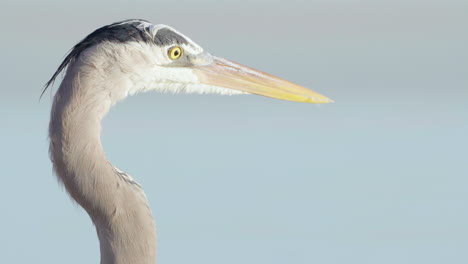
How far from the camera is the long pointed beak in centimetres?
274

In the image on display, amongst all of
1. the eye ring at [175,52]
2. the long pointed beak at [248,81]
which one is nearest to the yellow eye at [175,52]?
the eye ring at [175,52]

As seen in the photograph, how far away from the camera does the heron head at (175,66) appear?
7.80ft

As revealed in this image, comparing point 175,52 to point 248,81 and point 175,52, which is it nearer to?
point 175,52

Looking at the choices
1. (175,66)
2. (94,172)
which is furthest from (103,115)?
(175,66)

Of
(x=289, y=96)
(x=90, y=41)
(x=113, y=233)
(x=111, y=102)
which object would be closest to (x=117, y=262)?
(x=113, y=233)

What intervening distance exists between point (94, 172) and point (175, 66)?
0.55 metres

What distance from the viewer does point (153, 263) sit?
2.43 meters

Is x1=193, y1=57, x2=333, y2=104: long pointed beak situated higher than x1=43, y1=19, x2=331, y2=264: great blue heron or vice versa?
x1=193, y1=57, x2=333, y2=104: long pointed beak

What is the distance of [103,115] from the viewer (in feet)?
7.56

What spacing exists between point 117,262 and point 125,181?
0.27 metres

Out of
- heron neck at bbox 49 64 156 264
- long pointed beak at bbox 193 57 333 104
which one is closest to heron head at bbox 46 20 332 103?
long pointed beak at bbox 193 57 333 104

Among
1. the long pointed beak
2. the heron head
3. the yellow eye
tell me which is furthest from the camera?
the long pointed beak

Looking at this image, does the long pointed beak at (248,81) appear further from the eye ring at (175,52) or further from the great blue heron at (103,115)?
the great blue heron at (103,115)

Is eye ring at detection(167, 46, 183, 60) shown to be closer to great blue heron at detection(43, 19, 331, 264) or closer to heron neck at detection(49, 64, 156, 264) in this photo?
great blue heron at detection(43, 19, 331, 264)
